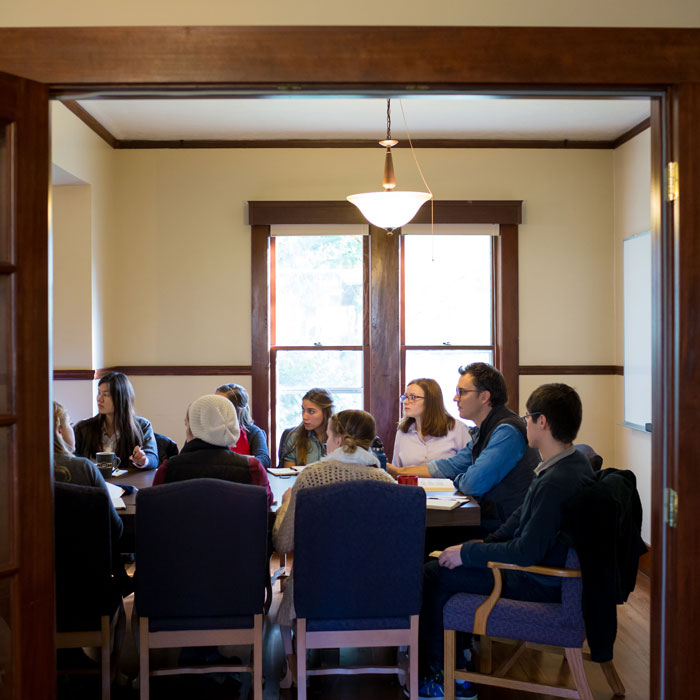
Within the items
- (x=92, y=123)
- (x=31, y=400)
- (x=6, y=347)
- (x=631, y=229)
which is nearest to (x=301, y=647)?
(x=31, y=400)

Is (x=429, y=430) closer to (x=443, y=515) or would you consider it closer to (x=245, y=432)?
(x=443, y=515)

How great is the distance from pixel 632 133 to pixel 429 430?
277 centimetres

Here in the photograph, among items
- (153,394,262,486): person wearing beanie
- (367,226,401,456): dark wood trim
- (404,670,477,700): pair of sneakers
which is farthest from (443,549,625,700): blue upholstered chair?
(367,226,401,456): dark wood trim

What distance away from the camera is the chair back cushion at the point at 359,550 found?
111 inches

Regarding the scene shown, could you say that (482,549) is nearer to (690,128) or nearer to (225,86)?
(690,128)

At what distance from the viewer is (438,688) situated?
3199 millimetres

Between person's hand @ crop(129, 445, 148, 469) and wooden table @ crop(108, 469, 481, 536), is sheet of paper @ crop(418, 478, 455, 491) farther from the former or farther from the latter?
person's hand @ crop(129, 445, 148, 469)

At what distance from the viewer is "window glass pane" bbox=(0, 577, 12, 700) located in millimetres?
1968

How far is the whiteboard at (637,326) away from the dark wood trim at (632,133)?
2.35ft

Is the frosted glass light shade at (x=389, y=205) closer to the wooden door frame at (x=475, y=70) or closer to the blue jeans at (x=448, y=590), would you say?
the blue jeans at (x=448, y=590)

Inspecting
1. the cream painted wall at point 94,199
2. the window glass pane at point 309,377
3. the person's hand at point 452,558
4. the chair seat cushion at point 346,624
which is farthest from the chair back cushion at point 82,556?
the window glass pane at point 309,377

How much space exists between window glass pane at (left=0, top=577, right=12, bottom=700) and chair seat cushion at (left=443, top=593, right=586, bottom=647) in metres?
1.57

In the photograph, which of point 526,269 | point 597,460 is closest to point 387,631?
point 597,460

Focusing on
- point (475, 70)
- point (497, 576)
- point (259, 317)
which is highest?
point (475, 70)
